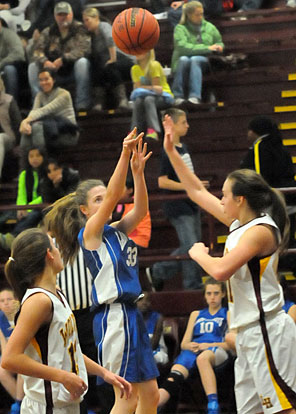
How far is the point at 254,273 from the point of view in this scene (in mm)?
4688

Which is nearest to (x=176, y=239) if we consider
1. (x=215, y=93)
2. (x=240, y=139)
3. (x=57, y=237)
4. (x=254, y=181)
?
(x=240, y=139)

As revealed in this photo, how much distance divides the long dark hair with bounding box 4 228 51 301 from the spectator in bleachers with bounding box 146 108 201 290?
13.3 ft

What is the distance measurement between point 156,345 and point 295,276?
1.74 metres

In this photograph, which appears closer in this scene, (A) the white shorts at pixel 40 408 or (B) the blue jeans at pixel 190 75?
(A) the white shorts at pixel 40 408

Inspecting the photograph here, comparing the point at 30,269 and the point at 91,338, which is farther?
the point at 91,338

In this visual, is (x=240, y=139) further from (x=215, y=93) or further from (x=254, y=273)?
(x=254, y=273)

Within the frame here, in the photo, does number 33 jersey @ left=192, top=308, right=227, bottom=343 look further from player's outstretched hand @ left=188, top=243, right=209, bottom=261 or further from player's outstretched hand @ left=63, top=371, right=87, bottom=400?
player's outstretched hand @ left=63, top=371, right=87, bottom=400

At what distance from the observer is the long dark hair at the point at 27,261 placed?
4.06 metres

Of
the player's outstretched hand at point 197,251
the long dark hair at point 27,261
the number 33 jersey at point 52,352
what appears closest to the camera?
the number 33 jersey at point 52,352

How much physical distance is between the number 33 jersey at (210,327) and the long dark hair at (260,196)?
249 centimetres

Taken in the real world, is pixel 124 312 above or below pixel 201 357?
above

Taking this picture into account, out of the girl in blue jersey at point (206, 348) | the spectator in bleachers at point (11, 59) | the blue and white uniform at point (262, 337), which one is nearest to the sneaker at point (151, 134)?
the spectator in bleachers at point (11, 59)

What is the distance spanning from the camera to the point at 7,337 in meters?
7.37

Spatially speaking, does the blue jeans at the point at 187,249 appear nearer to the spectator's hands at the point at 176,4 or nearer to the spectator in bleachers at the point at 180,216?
the spectator in bleachers at the point at 180,216
